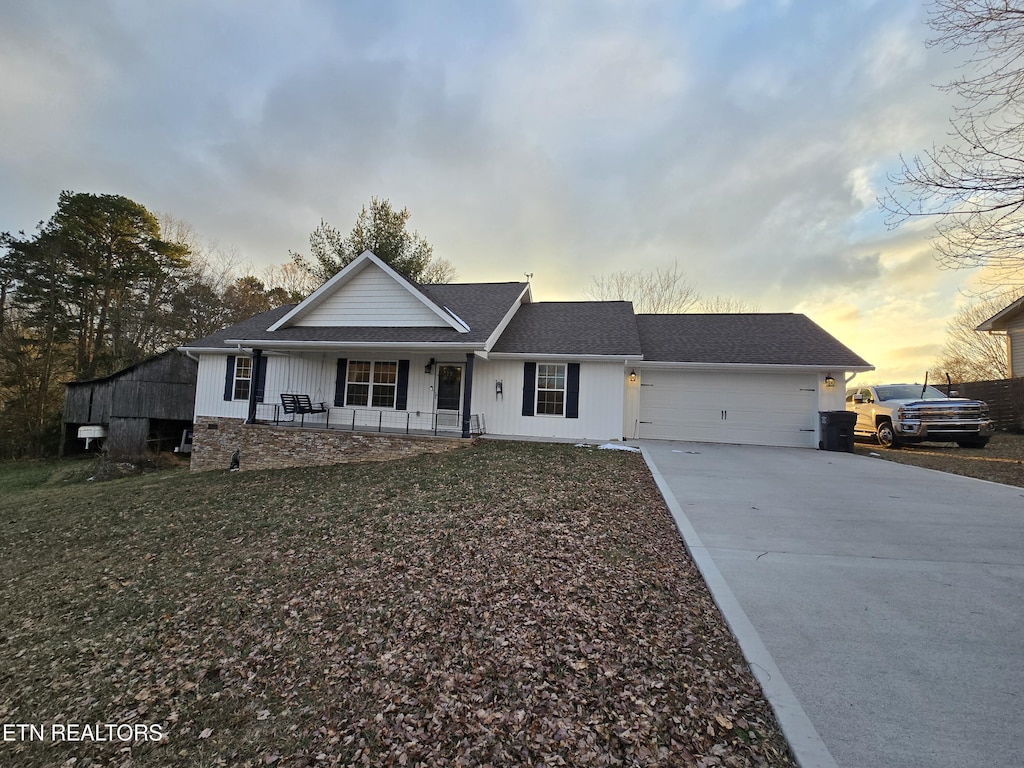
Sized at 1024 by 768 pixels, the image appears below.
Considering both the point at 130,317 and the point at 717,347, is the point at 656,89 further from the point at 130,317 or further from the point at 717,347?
the point at 130,317

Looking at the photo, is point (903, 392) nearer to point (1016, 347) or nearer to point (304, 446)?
point (1016, 347)

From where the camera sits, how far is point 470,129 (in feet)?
44.4

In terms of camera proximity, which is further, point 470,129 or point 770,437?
point 470,129

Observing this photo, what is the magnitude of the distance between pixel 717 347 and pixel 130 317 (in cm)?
2485

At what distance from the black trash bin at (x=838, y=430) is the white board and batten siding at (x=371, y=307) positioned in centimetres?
1076

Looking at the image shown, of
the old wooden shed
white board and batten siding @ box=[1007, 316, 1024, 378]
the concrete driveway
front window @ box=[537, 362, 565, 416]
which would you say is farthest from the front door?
white board and batten siding @ box=[1007, 316, 1024, 378]

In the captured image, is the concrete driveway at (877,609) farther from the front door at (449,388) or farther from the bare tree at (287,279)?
the bare tree at (287,279)

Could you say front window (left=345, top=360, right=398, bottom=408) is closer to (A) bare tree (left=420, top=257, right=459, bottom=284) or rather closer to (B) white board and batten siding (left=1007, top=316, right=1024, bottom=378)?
(A) bare tree (left=420, top=257, right=459, bottom=284)

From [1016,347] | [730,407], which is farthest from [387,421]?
[1016,347]

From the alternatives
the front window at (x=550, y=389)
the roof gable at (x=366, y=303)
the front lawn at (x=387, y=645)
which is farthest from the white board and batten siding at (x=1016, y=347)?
the roof gable at (x=366, y=303)

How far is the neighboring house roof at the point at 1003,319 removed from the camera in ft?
47.2

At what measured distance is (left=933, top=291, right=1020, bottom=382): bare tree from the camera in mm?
21656

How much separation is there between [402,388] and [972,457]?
14.4 m

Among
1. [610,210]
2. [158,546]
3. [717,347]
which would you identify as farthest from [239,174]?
[717,347]
